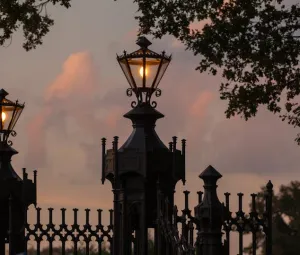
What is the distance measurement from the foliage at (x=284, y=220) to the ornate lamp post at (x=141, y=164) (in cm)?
5175

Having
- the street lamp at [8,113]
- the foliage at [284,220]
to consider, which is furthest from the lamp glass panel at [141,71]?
the foliage at [284,220]

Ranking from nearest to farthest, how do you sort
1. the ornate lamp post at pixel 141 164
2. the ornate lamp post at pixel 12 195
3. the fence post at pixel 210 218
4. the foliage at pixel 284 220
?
the fence post at pixel 210 218 → the ornate lamp post at pixel 141 164 → the ornate lamp post at pixel 12 195 → the foliage at pixel 284 220

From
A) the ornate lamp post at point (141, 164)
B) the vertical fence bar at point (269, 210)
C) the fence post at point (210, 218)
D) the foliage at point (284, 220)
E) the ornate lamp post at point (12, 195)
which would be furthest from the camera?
the foliage at point (284, 220)

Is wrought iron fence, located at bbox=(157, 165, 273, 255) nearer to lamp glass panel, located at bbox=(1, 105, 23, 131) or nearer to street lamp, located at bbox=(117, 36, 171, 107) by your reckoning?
street lamp, located at bbox=(117, 36, 171, 107)

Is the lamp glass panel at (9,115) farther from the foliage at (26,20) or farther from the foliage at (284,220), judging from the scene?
the foliage at (284,220)

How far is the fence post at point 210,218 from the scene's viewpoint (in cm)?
1208

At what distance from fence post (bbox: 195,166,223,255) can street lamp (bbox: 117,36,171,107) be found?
1.93 meters

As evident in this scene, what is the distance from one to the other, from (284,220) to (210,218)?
63496mm

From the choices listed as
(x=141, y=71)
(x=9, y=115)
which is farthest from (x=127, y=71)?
(x=9, y=115)

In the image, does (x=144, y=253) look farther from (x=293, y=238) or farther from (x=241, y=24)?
(x=293, y=238)

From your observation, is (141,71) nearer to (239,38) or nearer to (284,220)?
(239,38)

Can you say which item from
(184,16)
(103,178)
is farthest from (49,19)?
(103,178)

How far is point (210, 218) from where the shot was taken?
12148 mm

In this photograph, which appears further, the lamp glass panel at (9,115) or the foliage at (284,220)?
the foliage at (284,220)
